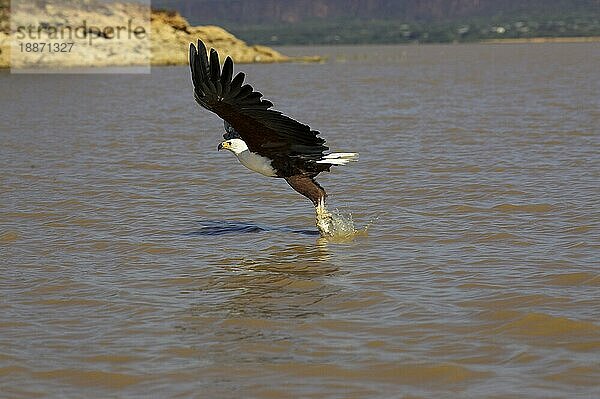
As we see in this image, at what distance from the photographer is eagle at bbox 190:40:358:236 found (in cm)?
835

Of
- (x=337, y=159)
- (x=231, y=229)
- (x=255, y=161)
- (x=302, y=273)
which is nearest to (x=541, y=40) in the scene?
(x=231, y=229)

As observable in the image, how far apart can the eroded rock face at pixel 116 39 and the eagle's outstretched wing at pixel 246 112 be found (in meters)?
43.0

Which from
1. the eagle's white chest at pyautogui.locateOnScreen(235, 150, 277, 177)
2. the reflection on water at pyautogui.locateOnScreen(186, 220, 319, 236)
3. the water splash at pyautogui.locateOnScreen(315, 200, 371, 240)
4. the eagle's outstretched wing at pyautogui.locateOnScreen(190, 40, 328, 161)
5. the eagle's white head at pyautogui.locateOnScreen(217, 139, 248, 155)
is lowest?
the reflection on water at pyautogui.locateOnScreen(186, 220, 319, 236)

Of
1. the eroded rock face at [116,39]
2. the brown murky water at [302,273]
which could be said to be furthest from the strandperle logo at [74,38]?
the brown murky water at [302,273]

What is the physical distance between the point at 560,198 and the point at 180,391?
21.8ft

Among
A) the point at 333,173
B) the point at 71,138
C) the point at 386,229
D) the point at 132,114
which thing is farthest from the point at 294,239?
the point at 132,114

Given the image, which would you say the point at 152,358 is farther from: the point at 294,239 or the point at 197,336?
the point at 294,239

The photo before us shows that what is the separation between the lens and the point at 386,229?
397 inches

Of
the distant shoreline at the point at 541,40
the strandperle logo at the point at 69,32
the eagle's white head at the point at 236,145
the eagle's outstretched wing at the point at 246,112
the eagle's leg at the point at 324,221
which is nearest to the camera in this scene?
the eagle's outstretched wing at the point at 246,112

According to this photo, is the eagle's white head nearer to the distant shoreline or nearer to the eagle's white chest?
the eagle's white chest

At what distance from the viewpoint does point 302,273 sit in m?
8.43

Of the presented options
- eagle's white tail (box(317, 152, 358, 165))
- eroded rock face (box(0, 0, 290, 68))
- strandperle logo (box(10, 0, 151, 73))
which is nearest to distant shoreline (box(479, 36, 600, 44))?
eroded rock face (box(0, 0, 290, 68))

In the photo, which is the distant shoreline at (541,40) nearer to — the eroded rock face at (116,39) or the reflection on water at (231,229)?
the eroded rock face at (116,39)

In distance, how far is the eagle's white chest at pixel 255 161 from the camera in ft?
30.5
